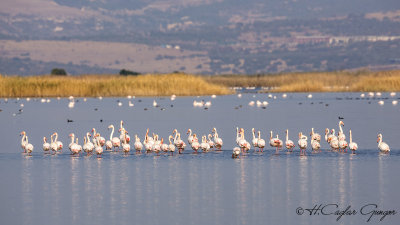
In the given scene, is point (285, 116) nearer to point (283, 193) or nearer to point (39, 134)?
point (39, 134)

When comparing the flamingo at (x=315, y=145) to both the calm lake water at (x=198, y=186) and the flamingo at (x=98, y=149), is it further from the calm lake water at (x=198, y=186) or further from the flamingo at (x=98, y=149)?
the flamingo at (x=98, y=149)

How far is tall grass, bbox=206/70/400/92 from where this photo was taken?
77.6 meters

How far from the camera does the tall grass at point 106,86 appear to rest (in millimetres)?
68000

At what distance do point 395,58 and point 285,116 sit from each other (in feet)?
498

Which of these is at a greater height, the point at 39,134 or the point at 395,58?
the point at 395,58

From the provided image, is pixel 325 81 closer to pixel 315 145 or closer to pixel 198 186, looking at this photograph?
pixel 315 145

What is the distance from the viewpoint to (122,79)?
236ft

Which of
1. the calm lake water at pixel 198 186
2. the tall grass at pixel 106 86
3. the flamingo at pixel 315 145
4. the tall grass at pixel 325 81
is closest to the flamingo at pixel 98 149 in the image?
the calm lake water at pixel 198 186

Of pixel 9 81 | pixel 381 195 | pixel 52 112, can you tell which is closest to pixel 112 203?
pixel 381 195

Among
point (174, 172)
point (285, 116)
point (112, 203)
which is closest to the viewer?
point (112, 203)

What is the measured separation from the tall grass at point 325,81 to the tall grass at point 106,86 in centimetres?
1339

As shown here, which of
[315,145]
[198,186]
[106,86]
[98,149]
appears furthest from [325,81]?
[198,186]

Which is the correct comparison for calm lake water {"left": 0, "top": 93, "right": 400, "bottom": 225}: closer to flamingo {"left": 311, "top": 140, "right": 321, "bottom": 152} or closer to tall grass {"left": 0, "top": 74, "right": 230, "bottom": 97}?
flamingo {"left": 311, "top": 140, "right": 321, "bottom": 152}

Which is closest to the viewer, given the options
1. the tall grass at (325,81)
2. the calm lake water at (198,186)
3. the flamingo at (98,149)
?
the calm lake water at (198,186)
